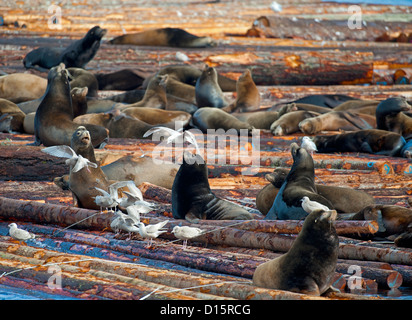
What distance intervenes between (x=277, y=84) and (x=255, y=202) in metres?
7.05

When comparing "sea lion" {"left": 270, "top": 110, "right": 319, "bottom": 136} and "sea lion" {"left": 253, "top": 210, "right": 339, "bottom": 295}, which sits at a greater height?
"sea lion" {"left": 270, "top": 110, "right": 319, "bottom": 136}

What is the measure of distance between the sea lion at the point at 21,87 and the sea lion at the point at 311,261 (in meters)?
7.76

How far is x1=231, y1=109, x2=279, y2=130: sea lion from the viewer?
907cm

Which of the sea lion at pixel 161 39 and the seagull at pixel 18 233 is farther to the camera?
the sea lion at pixel 161 39

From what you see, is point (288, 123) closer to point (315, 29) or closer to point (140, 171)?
point (140, 171)

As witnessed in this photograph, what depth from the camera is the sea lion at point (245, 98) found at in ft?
32.2

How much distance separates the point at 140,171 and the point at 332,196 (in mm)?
1843

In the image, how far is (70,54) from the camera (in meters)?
11.0

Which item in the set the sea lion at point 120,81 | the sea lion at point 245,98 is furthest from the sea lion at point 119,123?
the sea lion at point 120,81

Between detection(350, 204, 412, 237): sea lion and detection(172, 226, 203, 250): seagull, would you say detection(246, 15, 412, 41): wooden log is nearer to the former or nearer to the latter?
detection(350, 204, 412, 237): sea lion

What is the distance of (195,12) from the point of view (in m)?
15.8

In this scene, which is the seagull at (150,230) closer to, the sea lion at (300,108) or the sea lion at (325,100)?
the sea lion at (300,108)

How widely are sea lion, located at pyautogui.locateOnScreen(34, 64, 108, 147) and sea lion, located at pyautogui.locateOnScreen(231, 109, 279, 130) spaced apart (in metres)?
2.82

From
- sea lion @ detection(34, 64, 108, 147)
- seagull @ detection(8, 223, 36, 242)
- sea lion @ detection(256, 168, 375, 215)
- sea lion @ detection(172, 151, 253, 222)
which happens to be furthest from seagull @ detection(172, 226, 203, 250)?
sea lion @ detection(34, 64, 108, 147)
